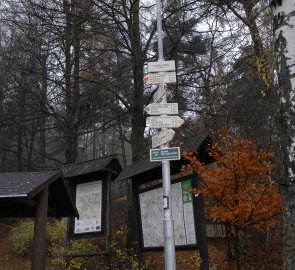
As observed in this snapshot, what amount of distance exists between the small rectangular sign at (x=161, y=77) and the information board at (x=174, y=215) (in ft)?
6.88

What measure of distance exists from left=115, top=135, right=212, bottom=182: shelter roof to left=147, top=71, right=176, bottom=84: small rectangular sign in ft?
5.22

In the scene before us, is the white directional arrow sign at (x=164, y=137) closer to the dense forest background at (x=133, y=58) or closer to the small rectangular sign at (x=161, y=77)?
the small rectangular sign at (x=161, y=77)

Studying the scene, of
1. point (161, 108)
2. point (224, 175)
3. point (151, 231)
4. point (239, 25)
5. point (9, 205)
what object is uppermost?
point (239, 25)

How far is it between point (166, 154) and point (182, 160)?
7.56 ft

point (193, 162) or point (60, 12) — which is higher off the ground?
point (60, 12)

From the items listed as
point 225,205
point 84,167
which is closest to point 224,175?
point 225,205

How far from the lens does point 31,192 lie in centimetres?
625

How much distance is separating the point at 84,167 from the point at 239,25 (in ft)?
31.1

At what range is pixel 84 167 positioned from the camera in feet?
35.7

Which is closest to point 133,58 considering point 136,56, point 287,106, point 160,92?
point 136,56

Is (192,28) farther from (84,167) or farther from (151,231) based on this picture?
(151,231)

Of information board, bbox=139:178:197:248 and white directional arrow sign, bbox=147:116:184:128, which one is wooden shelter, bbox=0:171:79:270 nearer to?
white directional arrow sign, bbox=147:116:184:128

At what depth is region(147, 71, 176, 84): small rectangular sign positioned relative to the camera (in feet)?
25.7

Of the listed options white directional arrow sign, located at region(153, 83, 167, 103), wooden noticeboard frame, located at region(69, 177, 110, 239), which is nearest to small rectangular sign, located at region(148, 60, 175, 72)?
white directional arrow sign, located at region(153, 83, 167, 103)
